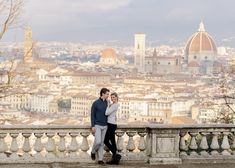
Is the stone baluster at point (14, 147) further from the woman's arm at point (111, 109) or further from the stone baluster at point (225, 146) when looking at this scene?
the stone baluster at point (225, 146)

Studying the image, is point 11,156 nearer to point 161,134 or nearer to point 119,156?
point 119,156

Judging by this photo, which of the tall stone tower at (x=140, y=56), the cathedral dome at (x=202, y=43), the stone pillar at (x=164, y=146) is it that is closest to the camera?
the stone pillar at (x=164, y=146)

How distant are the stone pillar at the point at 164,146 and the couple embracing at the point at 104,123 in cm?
61

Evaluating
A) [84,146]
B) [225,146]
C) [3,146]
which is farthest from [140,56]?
[3,146]

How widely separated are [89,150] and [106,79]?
11463 centimetres

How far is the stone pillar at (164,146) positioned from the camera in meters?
9.02

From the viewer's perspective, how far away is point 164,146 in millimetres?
9062

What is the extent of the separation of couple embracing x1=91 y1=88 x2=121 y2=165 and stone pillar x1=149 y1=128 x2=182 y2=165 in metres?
0.61

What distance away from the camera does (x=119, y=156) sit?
8.84 meters

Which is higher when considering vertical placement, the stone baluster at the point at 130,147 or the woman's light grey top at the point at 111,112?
the woman's light grey top at the point at 111,112

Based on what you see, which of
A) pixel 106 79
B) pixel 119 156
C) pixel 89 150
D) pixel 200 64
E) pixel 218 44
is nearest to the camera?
pixel 119 156

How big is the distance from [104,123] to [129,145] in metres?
0.59

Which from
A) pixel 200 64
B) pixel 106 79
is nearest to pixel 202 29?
pixel 200 64

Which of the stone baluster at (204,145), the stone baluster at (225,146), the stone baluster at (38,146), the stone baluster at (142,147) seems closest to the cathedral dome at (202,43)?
the stone baluster at (225,146)
